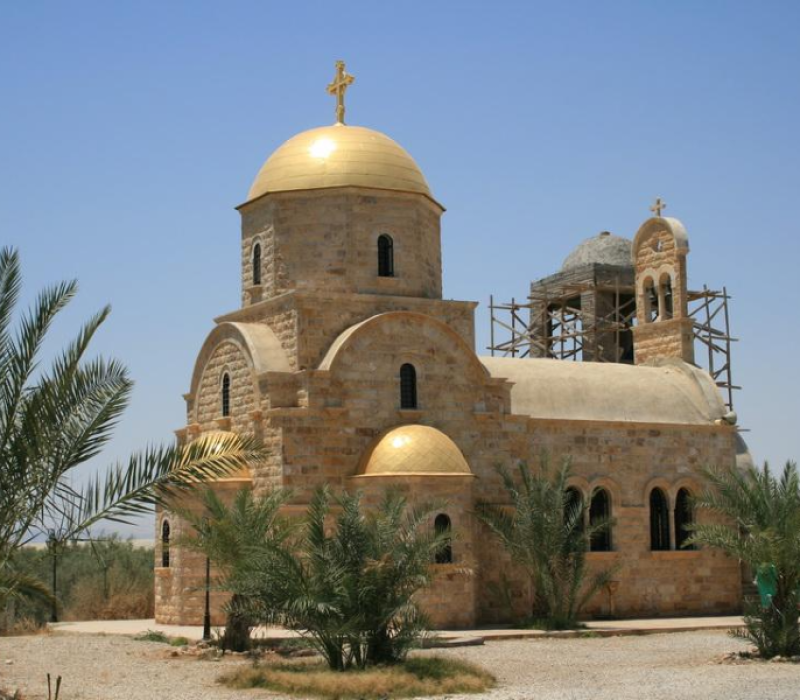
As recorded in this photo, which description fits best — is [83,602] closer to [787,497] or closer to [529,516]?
[529,516]

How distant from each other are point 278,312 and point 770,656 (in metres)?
10.9

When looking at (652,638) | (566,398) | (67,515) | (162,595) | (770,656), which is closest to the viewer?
(67,515)

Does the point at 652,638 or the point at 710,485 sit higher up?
the point at 710,485

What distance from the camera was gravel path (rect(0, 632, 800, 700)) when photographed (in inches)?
523

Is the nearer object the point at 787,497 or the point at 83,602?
the point at 787,497

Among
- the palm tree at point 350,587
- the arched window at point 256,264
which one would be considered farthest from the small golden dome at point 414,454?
the palm tree at point 350,587

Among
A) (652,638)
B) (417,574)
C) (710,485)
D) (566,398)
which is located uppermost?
(566,398)

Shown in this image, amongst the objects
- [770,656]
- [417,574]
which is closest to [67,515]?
[417,574]

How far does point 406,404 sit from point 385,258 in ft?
9.74

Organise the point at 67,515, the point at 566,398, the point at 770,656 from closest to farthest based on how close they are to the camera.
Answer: the point at 67,515 < the point at 770,656 < the point at 566,398

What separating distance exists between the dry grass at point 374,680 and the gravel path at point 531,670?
36cm

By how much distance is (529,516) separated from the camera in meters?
21.1

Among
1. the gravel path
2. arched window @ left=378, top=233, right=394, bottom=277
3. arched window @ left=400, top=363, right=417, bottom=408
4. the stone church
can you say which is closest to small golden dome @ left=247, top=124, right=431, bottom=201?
the stone church

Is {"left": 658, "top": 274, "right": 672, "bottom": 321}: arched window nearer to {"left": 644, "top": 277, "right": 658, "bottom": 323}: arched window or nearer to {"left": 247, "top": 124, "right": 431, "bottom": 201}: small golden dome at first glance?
{"left": 644, "top": 277, "right": 658, "bottom": 323}: arched window
